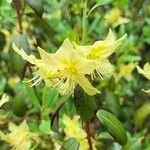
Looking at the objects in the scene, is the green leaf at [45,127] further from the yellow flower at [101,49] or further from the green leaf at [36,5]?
the yellow flower at [101,49]

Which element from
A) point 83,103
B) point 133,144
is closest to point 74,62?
point 83,103

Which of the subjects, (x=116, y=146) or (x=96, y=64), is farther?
(x=116, y=146)

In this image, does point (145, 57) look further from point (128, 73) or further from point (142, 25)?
point (128, 73)

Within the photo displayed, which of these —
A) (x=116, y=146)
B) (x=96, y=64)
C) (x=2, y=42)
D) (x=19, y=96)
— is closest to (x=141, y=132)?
(x=116, y=146)

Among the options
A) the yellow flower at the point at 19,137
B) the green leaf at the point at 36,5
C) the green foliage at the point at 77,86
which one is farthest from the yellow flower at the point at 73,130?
the green leaf at the point at 36,5

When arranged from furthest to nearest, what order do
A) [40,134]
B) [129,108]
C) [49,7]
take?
[129,108] → [49,7] → [40,134]

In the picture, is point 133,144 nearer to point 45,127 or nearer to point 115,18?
point 45,127
